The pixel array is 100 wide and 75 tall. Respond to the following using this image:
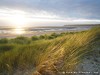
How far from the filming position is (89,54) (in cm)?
432

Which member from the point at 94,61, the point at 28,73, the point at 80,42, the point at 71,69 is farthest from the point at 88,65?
the point at 28,73

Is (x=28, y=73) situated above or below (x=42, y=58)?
below

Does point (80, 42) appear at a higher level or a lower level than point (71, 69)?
higher

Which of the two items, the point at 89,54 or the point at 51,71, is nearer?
the point at 51,71

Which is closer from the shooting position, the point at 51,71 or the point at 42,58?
the point at 51,71

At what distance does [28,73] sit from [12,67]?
479 millimetres

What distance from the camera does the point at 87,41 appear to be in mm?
4730

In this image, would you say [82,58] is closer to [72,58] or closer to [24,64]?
[72,58]

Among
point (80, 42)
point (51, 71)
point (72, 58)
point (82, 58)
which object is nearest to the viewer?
point (51, 71)

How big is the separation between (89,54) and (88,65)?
533mm

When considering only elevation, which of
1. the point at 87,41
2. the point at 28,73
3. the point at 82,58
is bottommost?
the point at 28,73

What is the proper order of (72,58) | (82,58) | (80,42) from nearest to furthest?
(72,58)
(82,58)
(80,42)

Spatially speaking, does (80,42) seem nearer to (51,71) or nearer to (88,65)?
(88,65)

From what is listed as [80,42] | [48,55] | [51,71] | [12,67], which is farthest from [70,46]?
[12,67]
